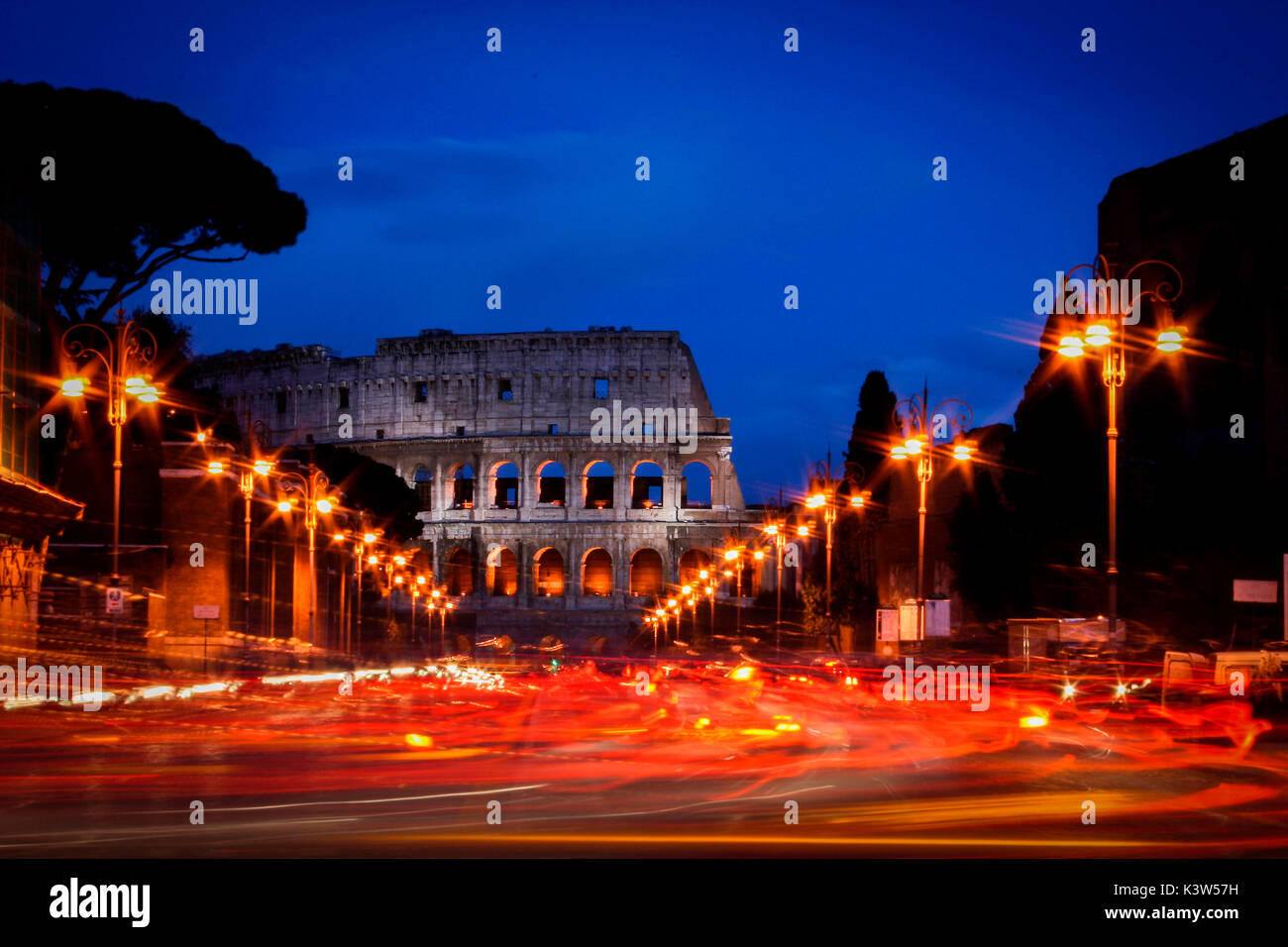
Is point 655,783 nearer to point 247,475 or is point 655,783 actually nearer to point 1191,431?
point 247,475

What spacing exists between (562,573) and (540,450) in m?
8.82

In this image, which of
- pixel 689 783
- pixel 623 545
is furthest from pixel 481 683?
pixel 623 545

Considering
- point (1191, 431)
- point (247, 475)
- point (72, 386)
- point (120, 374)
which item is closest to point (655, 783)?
point (72, 386)

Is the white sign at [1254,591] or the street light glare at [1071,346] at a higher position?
the street light glare at [1071,346]

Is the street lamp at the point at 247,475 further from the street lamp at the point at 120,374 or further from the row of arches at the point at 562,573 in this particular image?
the row of arches at the point at 562,573

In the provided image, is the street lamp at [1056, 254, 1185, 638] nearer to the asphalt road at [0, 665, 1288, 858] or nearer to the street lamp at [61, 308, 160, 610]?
the asphalt road at [0, 665, 1288, 858]

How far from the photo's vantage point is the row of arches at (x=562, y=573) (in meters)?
90.1

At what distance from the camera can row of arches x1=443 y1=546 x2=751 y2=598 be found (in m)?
90.1

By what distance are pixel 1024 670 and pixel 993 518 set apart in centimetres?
1006

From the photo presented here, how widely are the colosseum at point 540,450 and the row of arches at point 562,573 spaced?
3.8 inches

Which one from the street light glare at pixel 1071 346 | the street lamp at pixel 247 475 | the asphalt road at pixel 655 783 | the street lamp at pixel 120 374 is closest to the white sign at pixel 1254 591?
the asphalt road at pixel 655 783

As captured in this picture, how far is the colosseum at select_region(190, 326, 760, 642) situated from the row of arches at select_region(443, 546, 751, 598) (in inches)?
3.8

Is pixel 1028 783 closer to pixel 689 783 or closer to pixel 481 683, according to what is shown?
pixel 689 783
